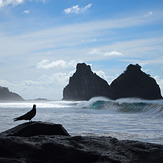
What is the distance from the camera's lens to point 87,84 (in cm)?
15038

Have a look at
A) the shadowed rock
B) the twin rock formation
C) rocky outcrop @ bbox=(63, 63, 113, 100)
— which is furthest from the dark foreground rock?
rocky outcrop @ bbox=(63, 63, 113, 100)

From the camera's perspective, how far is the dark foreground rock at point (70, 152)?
454cm

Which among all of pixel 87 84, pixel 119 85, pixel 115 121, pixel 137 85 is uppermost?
pixel 87 84

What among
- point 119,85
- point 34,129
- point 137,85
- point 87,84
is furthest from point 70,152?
point 87,84

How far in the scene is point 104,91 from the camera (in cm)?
14300

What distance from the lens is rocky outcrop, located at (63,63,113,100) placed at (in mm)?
145750

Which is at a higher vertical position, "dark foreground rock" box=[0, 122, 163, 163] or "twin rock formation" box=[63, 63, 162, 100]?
"twin rock formation" box=[63, 63, 162, 100]

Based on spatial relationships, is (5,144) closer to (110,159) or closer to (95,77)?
(110,159)

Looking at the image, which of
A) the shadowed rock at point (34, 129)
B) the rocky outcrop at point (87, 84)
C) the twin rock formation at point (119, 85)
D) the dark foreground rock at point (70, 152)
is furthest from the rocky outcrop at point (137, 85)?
the dark foreground rock at point (70, 152)

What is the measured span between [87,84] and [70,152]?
145699 millimetres

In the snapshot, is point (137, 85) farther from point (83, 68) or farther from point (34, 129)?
point (34, 129)

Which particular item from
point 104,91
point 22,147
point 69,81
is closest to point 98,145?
point 22,147

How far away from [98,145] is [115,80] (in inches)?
5104

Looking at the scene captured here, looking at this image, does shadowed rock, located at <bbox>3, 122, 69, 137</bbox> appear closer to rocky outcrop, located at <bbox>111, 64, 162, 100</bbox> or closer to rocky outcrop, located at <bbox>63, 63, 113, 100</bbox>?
rocky outcrop, located at <bbox>111, 64, 162, 100</bbox>
